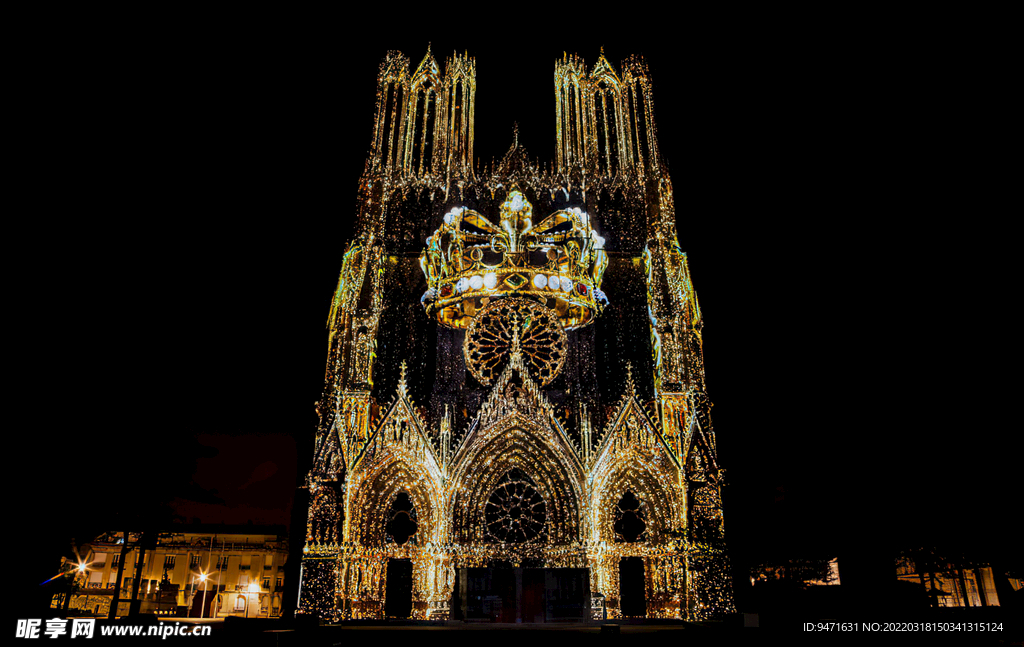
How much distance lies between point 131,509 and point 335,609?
8.19 meters

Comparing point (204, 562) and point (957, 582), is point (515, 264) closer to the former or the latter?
point (957, 582)

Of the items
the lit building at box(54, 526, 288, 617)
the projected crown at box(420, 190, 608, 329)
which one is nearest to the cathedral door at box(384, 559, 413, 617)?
the projected crown at box(420, 190, 608, 329)

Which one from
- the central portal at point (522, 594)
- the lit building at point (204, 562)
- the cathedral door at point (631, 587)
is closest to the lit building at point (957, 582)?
the cathedral door at point (631, 587)

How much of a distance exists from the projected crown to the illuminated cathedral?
0.09 meters

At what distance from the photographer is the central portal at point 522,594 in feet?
70.5

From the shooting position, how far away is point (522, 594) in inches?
851

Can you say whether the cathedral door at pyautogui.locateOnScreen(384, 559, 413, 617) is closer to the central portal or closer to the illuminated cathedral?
the illuminated cathedral

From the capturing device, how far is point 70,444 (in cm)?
1770

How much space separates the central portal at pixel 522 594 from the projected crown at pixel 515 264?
9652 millimetres

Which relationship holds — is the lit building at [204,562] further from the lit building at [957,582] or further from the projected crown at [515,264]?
the lit building at [957,582]

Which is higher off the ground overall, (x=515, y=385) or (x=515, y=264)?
(x=515, y=264)

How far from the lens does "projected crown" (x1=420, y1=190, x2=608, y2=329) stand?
25062mm

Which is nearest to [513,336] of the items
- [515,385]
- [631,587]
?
[515,385]

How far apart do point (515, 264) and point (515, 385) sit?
483 centimetres
